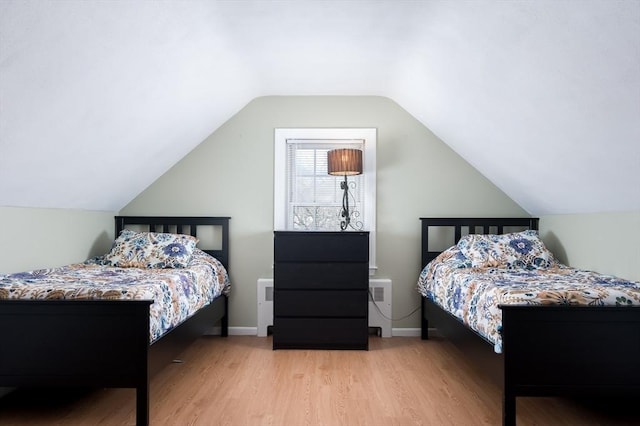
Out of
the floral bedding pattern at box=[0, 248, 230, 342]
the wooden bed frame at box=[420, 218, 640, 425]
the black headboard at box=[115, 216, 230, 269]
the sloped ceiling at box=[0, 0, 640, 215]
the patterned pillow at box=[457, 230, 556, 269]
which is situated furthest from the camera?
the black headboard at box=[115, 216, 230, 269]

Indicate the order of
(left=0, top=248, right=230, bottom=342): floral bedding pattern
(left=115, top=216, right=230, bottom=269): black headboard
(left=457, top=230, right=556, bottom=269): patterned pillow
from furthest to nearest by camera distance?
(left=115, top=216, right=230, bottom=269): black headboard
(left=457, top=230, right=556, bottom=269): patterned pillow
(left=0, top=248, right=230, bottom=342): floral bedding pattern

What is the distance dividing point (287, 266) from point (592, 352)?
204 centimetres

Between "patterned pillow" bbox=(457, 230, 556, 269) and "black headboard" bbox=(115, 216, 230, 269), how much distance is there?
6.45ft

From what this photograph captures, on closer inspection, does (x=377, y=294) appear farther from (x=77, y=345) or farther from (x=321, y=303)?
(x=77, y=345)

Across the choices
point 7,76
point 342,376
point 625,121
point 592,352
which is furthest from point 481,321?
point 7,76

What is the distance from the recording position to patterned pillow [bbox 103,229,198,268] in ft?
11.0

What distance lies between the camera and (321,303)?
A: 3.39 metres

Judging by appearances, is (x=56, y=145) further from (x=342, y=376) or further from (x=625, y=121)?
(x=625, y=121)

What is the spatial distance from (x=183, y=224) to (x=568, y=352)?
9.87 ft

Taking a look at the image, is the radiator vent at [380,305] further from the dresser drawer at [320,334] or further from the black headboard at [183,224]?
the black headboard at [183,224]

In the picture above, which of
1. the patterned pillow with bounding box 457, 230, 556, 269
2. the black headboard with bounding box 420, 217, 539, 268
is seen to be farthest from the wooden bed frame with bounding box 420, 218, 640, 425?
the black headboard with bounding box 420, 217, 539, 268

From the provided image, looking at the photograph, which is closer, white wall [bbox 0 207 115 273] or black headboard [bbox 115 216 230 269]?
white wall [bbox 0 207 115 273]

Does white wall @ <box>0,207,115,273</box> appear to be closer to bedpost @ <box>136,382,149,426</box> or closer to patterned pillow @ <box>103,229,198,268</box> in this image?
patterned pillow @ <box>103,229,198,268</box>

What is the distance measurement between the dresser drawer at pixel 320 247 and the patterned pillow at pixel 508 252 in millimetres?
816
